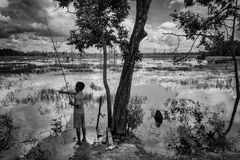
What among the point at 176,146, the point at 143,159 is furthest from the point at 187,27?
the point at 143,159

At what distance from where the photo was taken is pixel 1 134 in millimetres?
7469

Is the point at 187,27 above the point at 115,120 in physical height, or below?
above

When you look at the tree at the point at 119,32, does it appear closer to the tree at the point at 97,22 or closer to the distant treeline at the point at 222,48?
the tree at the point at 97,22

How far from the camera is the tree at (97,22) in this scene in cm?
726

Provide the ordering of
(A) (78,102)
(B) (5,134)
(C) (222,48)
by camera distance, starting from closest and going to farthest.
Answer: (A) (78,102) < (B) (5,134) < (C) (222,48)

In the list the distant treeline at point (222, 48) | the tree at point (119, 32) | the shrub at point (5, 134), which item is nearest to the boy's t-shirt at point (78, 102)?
the tree at point (119, 32)

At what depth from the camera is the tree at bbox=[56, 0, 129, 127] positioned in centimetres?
726

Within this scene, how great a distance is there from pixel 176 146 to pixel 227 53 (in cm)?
433

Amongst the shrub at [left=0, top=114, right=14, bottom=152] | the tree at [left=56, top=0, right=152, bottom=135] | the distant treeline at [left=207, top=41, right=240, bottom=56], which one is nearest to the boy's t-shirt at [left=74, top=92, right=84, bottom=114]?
the tree at [left=56, top=0, right=152, bottom=135]

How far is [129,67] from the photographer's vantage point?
7070 millimetres

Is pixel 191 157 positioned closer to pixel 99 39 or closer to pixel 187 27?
pixel 187 27

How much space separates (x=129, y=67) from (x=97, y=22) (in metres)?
2.13

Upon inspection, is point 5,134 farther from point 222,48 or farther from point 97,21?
point 222,48

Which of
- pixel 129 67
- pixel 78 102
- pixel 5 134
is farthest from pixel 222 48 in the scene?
pixel 5 134
